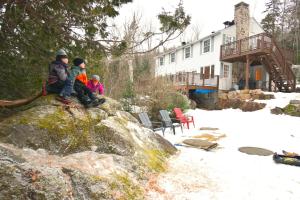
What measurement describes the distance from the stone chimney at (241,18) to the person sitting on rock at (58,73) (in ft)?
69.8

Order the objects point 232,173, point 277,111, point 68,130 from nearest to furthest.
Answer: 1. point 68,130
2. point 232,173
3. point 277,111

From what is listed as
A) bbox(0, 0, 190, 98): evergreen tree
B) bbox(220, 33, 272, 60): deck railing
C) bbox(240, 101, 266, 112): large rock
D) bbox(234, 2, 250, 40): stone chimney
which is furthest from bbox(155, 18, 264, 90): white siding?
bbox(0, 0, 190, 98): evergreen tree

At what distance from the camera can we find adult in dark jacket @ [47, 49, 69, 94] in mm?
5082

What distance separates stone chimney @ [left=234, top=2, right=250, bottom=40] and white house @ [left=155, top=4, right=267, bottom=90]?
173mm

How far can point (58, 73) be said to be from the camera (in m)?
5.13

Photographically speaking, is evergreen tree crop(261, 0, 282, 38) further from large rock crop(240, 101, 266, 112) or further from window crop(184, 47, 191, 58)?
large rock crop(240, 101, 266, 112)

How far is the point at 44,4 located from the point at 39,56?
1.25 meters

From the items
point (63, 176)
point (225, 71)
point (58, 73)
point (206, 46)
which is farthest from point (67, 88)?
point (206, 46)

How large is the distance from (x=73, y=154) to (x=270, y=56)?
18.0 metres

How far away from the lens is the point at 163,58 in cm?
3284

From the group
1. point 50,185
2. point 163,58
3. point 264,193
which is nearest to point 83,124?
point 50,185

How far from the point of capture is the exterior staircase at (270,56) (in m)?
17.9

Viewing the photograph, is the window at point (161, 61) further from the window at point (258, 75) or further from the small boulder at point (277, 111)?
the small boulder at point (277, 111)

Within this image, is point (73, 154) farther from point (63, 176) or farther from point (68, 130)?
point (63, 176)
